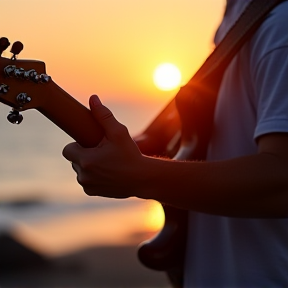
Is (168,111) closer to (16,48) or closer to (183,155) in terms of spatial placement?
(183,155)

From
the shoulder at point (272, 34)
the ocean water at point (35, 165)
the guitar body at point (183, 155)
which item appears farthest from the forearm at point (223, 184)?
the ocean water at point (35, 165)

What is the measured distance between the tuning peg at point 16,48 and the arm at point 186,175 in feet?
0.60

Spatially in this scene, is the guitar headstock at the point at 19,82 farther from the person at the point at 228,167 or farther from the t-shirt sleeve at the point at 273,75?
the t-shirt sleeve at the point at 273,75

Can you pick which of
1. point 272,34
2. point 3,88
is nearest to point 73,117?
point 3,88

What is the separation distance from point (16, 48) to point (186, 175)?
425 mm

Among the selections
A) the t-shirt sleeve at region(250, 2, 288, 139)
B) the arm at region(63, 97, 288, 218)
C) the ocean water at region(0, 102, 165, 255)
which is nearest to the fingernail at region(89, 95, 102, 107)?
the arm at region(63, 97, 288, 218)

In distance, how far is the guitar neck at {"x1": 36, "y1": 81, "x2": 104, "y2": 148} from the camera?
138cm

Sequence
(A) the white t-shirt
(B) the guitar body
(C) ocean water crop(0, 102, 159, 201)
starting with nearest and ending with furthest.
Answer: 1. (A) the white t-shirt
2. (B) the guitar body
3. (C) ocean water crop(0, 102, 159, 201)

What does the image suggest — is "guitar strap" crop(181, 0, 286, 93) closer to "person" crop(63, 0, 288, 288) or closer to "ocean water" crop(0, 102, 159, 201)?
"person" crop(63, 0, 288, 288)

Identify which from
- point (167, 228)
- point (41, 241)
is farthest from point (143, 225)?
point (167, 228)

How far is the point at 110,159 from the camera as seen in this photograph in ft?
4.51

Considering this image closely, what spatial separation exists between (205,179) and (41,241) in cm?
777

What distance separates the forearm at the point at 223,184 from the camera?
1.37m

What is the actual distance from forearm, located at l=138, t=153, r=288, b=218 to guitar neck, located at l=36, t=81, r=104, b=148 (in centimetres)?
12
